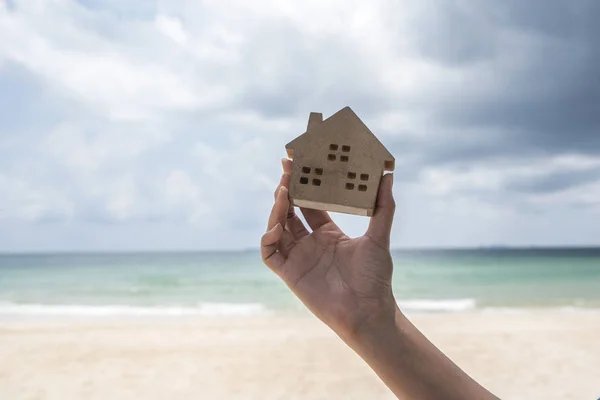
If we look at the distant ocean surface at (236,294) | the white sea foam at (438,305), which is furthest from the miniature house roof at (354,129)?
the white sea foam at (438,305)

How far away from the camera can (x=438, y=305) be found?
591 inches

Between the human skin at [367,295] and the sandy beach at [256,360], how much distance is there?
423cm

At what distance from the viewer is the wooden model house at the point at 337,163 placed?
1.84m

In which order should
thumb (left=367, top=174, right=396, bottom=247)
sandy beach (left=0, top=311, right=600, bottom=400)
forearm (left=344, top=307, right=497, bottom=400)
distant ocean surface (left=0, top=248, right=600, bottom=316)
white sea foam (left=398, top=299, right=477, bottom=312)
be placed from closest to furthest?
1. forearm (left=344, top=307, right=497, bottom=400)
2. thumb (left=367, top=174, right=396, bottom=247)
3. sandy beach (left=0, top=311, right=600, bottom=400)
4. white sea foam (left=398, top=299, right=477, bottom=312)
5. distant ocean surface (left=0, top=248, right=600, bottom=316)

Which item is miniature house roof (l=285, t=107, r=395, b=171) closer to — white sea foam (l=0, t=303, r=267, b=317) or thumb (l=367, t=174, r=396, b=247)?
thumb (l=367, t=174, r=396, b=247)

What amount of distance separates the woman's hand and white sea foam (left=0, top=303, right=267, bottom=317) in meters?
11.8

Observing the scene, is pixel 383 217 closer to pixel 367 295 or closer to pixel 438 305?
pixel 367 295

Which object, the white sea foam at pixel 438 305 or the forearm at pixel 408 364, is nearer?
the forearm at pixel 408 364

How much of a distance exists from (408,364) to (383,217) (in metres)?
0.43

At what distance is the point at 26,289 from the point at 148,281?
4.56 m

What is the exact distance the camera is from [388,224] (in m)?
1.64

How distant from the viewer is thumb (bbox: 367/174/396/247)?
1.61m

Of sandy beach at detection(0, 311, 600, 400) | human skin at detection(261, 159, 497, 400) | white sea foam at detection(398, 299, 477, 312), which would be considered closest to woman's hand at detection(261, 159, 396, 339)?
human skin at detection(261, 159, 497, 400)

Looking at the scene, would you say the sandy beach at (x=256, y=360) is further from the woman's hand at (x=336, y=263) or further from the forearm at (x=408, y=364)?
the forearm at (x=408, y=364)
